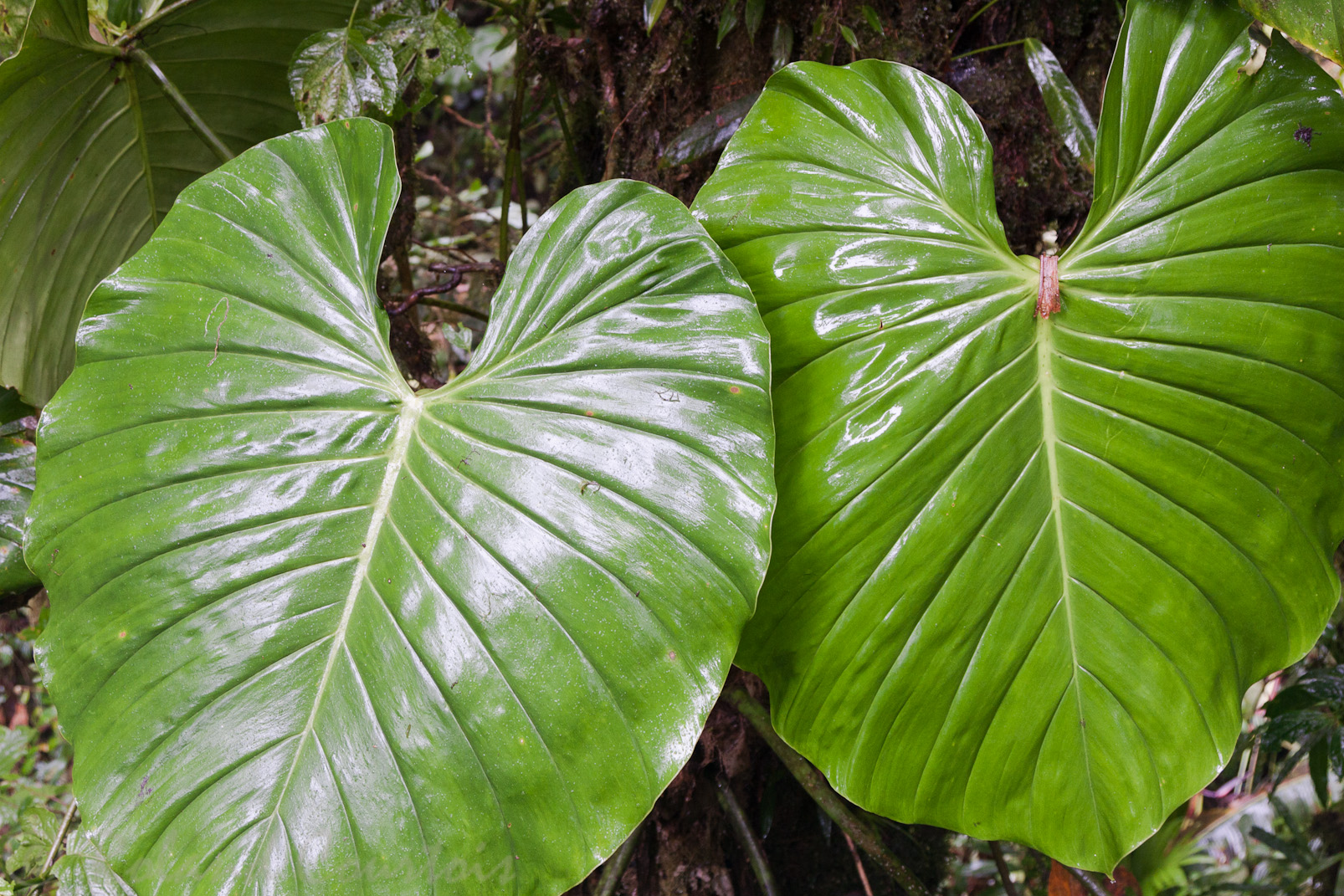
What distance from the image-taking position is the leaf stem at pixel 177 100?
42.0 inches

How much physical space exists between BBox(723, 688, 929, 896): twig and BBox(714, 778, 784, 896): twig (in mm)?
126

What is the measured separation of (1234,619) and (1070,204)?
707 millimetres

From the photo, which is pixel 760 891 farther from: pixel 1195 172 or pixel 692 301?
pixel 1195 172

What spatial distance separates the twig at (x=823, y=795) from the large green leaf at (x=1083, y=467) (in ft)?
1.46

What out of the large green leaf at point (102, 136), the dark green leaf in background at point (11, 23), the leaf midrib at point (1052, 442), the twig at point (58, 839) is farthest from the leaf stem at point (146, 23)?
the leaf midrib at point (1052, 442)

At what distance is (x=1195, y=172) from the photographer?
2.30 ft

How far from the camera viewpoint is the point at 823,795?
45.9 inches

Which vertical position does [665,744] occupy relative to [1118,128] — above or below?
below

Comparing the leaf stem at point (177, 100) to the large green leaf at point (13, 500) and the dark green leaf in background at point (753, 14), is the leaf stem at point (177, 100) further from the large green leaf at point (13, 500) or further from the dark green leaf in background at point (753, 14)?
the dark green leaf in background at point (753, 14)

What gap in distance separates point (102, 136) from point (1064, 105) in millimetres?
1320

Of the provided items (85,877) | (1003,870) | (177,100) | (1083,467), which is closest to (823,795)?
(1003,870)

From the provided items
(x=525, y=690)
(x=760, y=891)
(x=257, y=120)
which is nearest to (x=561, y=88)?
(x=257, y=120)

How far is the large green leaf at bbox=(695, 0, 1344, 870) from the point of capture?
69cm

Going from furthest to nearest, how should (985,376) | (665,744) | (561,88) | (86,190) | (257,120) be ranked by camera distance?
(561,88) → (257,120) → (86,190) → (985,376) → (665,744)
